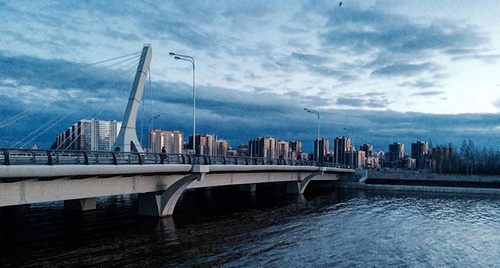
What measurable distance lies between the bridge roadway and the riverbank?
37236mm

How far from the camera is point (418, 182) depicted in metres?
85.2

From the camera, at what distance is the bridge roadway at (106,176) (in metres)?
22.1

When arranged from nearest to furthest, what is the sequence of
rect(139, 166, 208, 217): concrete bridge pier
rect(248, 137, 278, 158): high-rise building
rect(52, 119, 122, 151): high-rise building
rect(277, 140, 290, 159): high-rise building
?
rect(139, 166, 208, 217): concrete bridge pier
rect(52, 119, 122, 151): high-rise building
rect(248, 137, 278, 158): high-rise building
rect(277, 140, 290, 159): high-rise building

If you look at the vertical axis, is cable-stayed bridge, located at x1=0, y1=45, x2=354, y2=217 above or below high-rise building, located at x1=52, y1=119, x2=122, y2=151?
below

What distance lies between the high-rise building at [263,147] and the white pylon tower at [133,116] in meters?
97.8

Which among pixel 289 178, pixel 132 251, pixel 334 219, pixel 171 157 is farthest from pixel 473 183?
pixel 132 251

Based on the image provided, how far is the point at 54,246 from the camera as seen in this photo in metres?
25.2

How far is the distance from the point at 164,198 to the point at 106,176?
915 cm

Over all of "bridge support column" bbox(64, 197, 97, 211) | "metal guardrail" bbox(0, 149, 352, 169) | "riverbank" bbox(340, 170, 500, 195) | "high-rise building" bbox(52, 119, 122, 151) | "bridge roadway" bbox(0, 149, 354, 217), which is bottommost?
"riverbank" bbox(340, 170, 500, 195)

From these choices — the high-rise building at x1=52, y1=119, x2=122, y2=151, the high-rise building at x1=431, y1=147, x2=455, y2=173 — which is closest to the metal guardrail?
the high-rise building at x1=52, y1=119, x2=122, y2=151

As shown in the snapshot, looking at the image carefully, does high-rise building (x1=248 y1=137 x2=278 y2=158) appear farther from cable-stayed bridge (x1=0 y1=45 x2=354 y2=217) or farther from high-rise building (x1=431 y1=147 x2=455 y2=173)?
cable-stayed bridge (x1=0 y1=45 x2=354 y2=217)

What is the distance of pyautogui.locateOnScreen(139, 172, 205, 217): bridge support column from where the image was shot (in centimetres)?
3578

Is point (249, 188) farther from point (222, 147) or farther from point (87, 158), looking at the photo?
point (222, 147)

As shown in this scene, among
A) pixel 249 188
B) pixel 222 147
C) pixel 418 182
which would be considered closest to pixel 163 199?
pixel 249 188
